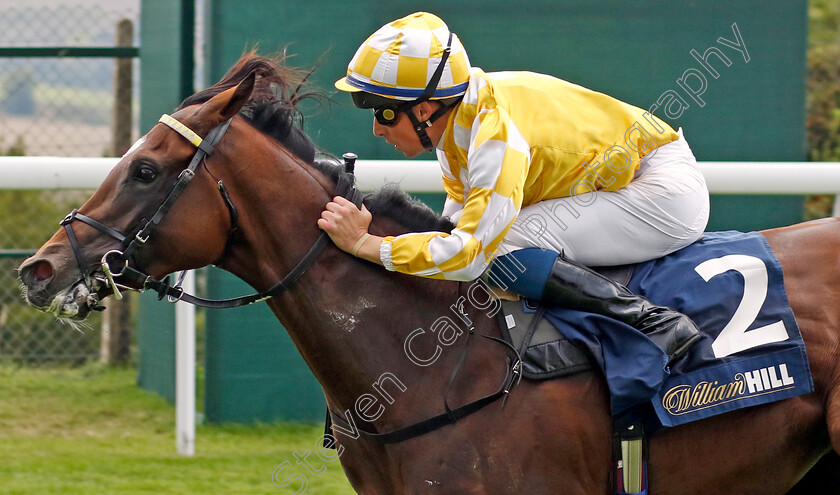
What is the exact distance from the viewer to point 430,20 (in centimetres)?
270

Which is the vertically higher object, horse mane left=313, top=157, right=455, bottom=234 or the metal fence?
horse mane left=313, top=157, right=455, bottom=234

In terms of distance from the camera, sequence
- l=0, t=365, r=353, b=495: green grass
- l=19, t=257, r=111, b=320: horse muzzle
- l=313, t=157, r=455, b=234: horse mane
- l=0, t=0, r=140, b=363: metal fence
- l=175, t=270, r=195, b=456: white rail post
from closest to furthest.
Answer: l=19, t=257, r=111, b=320: horse muzzle < l=313, t=157, r=455, b=234: horse mane < l=0, t=365, r=353, b=495: green grass < l=175, t=270, r=195, b=456: white rail post < l=0, t=0, r=140, b=363: metal fence

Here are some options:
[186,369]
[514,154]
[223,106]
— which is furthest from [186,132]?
[186,369]

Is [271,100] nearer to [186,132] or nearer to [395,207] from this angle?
[186,132]

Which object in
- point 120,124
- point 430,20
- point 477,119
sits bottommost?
point 120,124

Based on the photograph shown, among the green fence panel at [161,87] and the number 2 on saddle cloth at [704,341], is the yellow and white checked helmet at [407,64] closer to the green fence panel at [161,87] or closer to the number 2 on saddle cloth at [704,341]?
the number 2 on saddle cloth at [704,341]

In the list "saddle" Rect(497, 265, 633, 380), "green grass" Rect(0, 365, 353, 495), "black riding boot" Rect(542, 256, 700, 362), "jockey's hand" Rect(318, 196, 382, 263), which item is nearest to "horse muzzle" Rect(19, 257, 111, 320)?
"jockey's hand" Rect(318, 196, 382, 263)

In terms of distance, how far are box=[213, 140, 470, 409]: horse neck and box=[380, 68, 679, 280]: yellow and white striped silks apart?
0.16 metres

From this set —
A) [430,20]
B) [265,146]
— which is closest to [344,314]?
[265,146]

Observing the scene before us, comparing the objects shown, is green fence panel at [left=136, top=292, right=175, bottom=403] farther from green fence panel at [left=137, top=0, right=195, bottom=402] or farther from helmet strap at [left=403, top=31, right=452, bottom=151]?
helmet strap at [left=403, top=31, right=452, bottom=151]

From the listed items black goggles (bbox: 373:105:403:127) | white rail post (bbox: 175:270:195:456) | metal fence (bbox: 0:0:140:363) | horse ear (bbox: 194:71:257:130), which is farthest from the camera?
metal fence (bbox: 0:0:140:363)

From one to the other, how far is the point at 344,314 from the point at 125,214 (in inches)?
26.2

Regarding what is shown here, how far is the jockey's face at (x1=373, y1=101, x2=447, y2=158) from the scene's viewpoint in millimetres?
2699

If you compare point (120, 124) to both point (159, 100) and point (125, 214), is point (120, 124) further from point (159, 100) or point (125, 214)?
point (125, 214)
